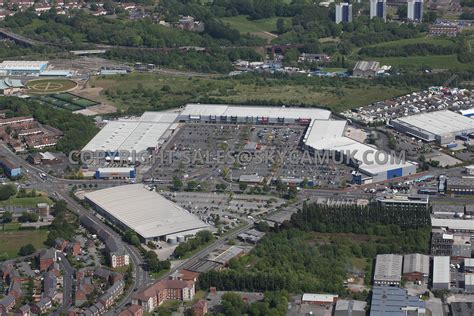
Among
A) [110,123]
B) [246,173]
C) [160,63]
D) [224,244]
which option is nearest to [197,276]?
[224,244]

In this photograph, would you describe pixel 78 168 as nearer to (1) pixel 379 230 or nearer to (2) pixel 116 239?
(2) pixel 116 239

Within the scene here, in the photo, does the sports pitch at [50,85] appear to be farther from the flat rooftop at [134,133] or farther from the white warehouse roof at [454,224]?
the white warehouse roof at [454,224]

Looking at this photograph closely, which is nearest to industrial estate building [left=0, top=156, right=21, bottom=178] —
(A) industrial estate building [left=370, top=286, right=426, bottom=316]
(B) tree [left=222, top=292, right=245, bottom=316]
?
(B) tree [left=222, top=292, right=245, bottom=316]

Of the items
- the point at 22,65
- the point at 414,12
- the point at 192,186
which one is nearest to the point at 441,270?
the point at 192,186

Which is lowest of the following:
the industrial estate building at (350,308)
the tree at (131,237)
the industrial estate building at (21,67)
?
the industrial estate building at (350,308)

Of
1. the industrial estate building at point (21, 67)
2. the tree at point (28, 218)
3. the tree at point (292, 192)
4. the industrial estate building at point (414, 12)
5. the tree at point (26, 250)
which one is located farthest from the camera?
the industrial estate building at point (414, 12)

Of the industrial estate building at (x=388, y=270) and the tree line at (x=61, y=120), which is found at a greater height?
the tree line at (x=61, y=120)

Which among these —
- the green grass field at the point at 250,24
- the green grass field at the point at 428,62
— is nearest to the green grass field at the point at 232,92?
the green grass field at the point at 428,62

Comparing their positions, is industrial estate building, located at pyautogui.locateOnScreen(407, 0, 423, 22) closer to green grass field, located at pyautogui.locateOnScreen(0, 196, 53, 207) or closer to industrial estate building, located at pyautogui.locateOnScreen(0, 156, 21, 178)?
industrial estate building, located at pyautogui.locateOnScreen(0, 156, 21, 178)
